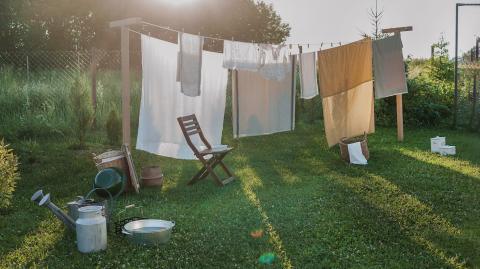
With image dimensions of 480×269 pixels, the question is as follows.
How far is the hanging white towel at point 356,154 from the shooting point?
760 cm

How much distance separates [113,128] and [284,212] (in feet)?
14.9

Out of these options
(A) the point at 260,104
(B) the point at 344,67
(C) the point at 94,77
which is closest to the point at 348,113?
(B) the point at 344,67

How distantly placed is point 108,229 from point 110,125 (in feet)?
14.5

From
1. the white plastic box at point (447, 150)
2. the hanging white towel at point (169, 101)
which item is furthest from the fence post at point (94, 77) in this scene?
the white plastic box at point (447, 150)

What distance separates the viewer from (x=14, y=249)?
171 inches

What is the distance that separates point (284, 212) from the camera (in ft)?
17.0

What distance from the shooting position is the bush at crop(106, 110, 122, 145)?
8797mm

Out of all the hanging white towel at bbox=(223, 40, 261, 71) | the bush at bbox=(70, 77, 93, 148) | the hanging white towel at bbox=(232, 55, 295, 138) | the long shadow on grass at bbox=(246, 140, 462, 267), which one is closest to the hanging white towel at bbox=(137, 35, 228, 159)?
the hanging white towel at bbox=(223, 40, 261, 71)

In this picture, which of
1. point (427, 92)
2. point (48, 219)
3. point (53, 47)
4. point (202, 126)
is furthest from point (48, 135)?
point (53, 47)

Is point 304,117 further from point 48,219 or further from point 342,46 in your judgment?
point 48,219

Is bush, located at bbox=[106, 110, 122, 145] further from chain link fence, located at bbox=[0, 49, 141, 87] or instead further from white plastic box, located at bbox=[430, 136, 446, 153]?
white plastic box, located at bbox=[430, 136, 446, 153]

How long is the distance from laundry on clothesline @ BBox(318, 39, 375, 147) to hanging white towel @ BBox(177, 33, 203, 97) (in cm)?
223

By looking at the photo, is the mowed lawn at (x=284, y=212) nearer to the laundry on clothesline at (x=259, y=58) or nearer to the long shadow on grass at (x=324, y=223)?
the long shadow on grass at (x=324, y=223)

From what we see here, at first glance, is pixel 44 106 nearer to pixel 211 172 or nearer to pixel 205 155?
pixel 205 155
